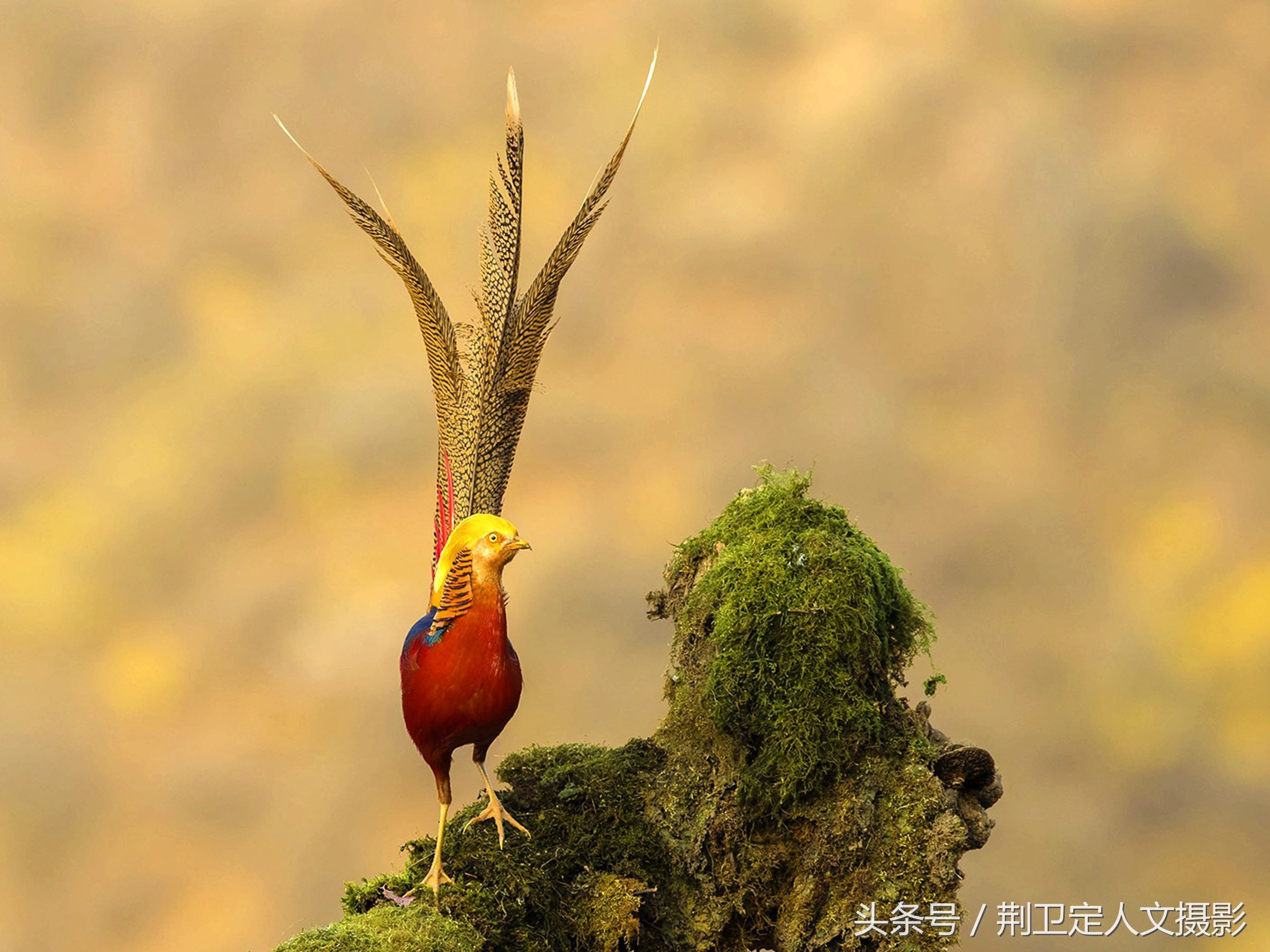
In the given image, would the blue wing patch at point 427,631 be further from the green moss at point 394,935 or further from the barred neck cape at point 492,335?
the green moss at point 394,935

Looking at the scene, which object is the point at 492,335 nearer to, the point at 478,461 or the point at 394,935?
the point at 478,461

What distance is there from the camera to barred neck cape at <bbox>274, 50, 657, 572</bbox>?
4035mm

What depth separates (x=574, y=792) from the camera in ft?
13.6

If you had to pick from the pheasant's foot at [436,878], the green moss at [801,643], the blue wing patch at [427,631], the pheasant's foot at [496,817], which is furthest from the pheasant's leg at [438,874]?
the green moss at [801,643]

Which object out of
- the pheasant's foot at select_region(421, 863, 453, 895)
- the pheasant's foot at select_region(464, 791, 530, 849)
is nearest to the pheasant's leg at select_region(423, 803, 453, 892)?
the pheasant's foot at select_region(421, 863, 453, 895)

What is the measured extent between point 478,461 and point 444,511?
0.20 meters

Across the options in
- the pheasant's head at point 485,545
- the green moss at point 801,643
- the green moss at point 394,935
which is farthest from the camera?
the green moss at point 801,643

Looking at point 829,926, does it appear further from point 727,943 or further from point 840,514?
point 840,514

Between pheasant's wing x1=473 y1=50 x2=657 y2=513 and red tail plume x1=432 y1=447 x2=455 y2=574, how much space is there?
8 cm

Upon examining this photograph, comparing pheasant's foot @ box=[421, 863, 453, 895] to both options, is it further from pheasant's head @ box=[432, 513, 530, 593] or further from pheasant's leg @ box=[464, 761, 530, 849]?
pheasant's head @ box=[432, 513, 530, 593]

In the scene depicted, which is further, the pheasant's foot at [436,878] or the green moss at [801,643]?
the green moss at [801,643]

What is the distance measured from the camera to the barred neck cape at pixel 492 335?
404cm

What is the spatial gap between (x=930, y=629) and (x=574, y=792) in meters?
1.29

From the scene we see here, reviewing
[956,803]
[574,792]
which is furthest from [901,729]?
[574,792]
